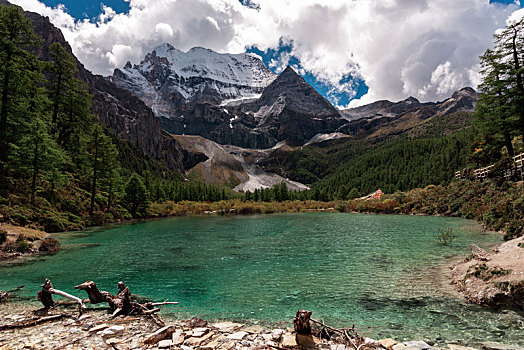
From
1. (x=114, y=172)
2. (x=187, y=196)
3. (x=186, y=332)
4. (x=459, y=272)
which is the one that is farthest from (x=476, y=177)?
(x=187, y=196)

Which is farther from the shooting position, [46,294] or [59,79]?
[59,79]

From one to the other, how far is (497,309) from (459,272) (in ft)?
12.8

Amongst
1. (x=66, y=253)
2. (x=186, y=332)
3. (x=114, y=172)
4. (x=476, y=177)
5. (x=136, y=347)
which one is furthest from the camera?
(x=114, y=172)

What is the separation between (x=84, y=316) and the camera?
8.27 meters

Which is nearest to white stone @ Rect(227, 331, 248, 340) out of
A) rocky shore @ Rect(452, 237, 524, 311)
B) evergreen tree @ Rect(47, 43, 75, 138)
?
rocky shore @ Rect(452, 237, 524, 311)

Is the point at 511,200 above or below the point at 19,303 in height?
above

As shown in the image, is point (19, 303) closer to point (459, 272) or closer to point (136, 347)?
point (136, 347)

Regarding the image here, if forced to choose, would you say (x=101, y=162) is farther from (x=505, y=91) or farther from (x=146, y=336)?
(x=505, y=91)

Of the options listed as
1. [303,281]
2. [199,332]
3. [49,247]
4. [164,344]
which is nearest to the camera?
[164,344]

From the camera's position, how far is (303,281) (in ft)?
42.9

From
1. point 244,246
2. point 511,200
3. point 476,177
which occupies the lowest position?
point 244,246

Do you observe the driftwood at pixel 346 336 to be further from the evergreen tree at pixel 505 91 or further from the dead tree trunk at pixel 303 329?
the evergreen tree at pixel 505 91

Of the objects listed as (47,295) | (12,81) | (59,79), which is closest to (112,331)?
(47,295)

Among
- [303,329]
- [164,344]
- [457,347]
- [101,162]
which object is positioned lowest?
[457,347]
